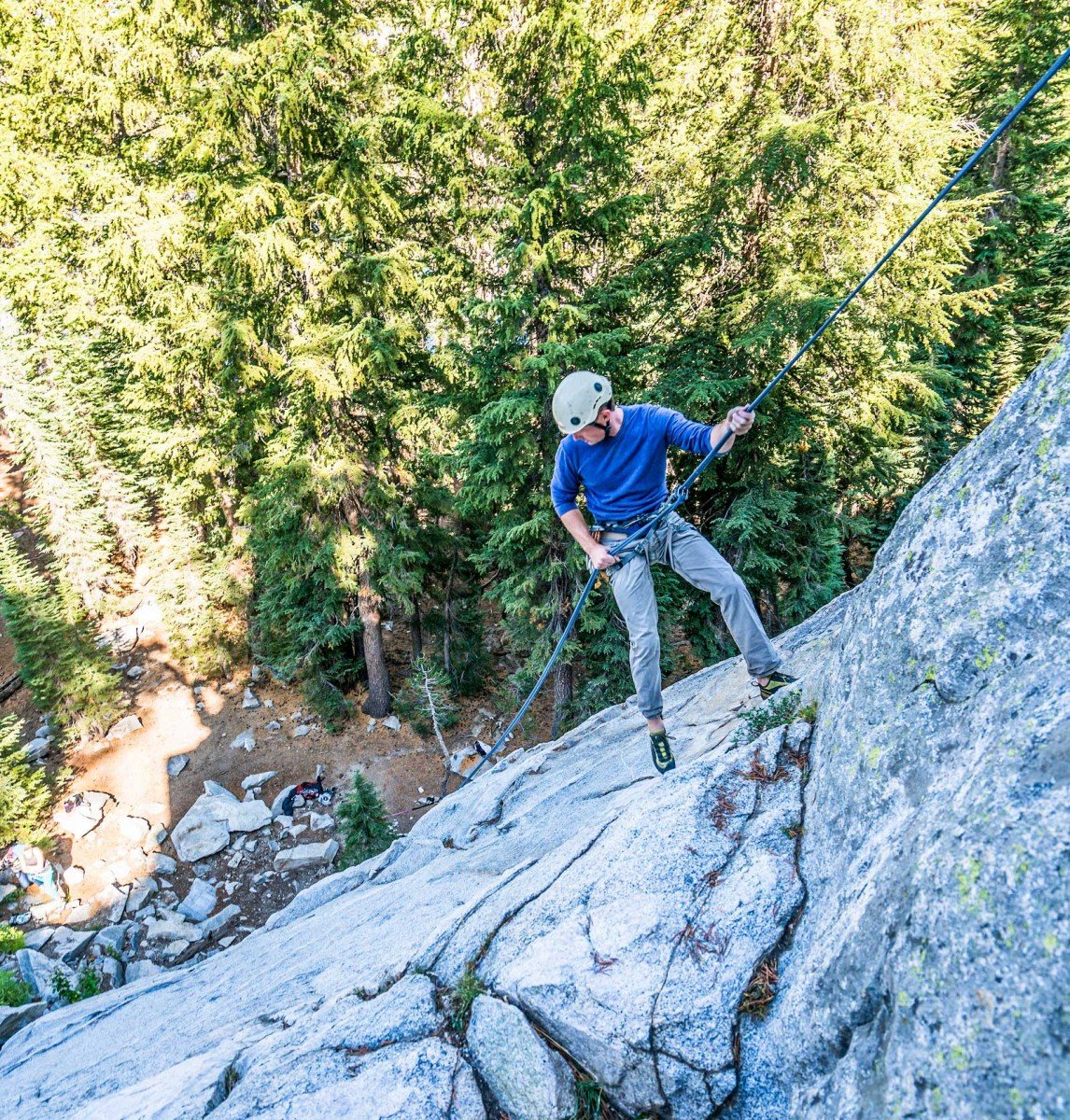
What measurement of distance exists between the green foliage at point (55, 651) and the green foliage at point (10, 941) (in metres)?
6.62

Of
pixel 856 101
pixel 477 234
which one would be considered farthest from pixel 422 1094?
pixel 856 101

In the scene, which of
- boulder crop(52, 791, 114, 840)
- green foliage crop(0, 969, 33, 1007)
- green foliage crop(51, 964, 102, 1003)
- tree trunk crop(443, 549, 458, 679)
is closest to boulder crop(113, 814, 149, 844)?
boulder crop(52, 791, 114, 840)

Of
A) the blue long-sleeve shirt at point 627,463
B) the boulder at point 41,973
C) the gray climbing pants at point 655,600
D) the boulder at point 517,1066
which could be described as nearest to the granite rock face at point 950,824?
the boulder at point 517,1066

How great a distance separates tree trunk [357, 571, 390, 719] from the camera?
51.0ft

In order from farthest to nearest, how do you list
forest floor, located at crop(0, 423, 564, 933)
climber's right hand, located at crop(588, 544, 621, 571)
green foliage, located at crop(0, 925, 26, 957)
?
forest floor, located at crop(0, 423, 564, 933) < green foliage, located at crop(0, 925, 26, 957) < climber's right hand, located at crop(588, 544, 621, 571)

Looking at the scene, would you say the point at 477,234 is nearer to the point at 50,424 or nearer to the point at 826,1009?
the point at 826,1009

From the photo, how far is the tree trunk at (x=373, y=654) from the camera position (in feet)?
51.0

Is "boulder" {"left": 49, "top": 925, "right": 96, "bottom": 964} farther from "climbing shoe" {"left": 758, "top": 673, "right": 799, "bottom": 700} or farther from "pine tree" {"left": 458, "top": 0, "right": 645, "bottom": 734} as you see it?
"climbing shoe" {"left": 758, "top": 673, "right": 799, "bottom": 700}

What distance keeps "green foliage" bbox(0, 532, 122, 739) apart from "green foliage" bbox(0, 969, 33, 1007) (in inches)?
352

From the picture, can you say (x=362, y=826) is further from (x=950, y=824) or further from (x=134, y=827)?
(x=950, y=824)

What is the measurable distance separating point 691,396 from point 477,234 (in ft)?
15.3

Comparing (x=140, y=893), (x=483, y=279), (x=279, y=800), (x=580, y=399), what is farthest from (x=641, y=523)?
(x=140, y=893)

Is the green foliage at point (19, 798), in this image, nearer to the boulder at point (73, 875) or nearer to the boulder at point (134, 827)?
the boulder at point (73, 875)

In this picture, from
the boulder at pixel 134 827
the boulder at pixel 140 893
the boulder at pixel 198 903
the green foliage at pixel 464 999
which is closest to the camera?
the green foliage at pixel 464 999
